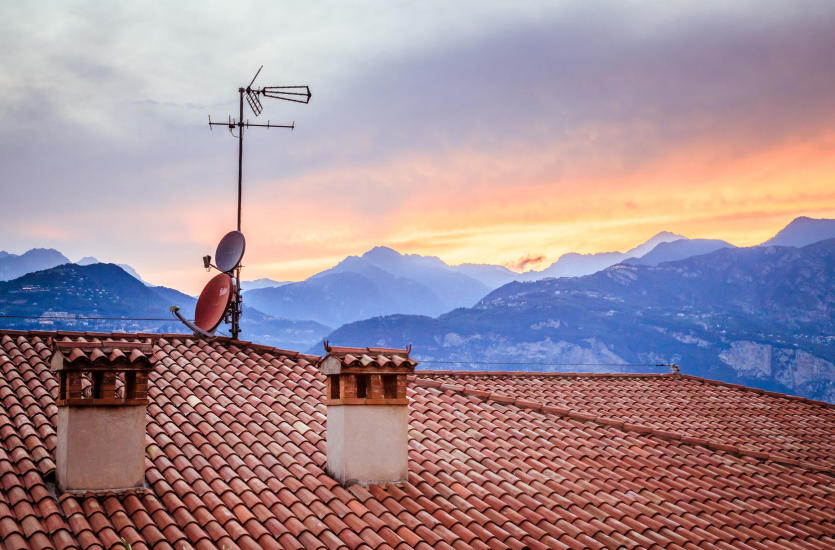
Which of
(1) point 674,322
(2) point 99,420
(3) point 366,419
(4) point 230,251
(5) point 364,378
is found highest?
(4) point 230,251

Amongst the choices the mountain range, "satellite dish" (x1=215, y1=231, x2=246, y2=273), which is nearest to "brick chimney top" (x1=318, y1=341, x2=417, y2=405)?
"satellite dish" (x1=215, y1=231, x2=246, y2=273)

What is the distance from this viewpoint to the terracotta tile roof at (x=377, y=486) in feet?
25.6

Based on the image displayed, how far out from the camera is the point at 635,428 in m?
13.3

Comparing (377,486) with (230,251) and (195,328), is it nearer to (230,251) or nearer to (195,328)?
(195,328)

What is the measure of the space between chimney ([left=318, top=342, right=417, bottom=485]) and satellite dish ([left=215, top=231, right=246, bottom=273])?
519cm

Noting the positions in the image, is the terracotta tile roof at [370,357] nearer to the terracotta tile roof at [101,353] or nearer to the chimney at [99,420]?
the terracotta tile roof at [101,353]

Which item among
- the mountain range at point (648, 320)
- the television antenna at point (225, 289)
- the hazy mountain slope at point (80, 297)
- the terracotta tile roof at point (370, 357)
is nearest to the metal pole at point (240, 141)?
the television antenna at point (225, 289)

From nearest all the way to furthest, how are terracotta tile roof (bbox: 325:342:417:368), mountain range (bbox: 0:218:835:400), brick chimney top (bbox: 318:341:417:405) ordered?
brick chimney top (bbox: 318:341:417:405), terracotta tile roof (bbox: 325:342:417:368), mountain range (bbox: 0:218:835:400)

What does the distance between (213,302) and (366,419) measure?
18.3 feet

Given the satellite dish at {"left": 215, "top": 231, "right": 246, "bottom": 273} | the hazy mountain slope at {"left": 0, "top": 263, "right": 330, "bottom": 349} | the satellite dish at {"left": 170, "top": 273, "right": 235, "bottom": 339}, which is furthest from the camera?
the hazy mountain slope at {"left": 0, "top": 263, "right": 330, "bottom": 349}

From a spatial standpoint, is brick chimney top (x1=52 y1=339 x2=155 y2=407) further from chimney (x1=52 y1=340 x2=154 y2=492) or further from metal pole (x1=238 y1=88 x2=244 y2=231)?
metal pole (x1=238 y1=88 x2=244 y2=231)

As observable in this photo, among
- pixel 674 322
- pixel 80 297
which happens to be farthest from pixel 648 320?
pixel 80 297

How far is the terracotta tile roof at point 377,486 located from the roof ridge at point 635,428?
33 mm

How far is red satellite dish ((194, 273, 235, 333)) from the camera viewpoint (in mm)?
13539
